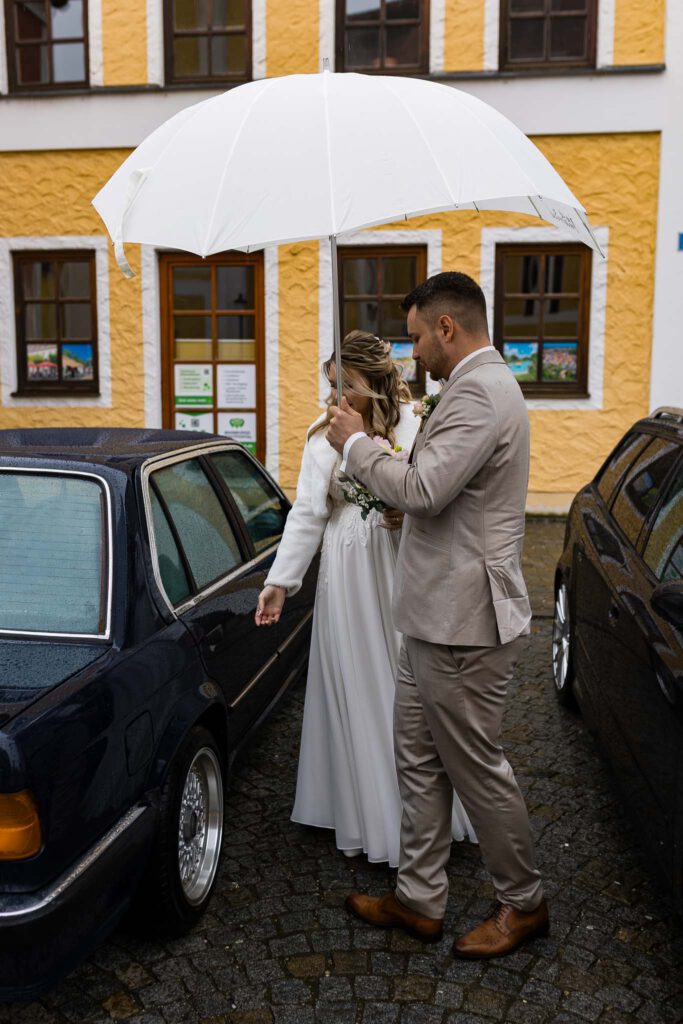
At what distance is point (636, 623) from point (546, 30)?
→ 8.98 m

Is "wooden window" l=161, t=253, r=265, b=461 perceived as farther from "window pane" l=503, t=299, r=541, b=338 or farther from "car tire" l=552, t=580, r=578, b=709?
"car tire" l=552, t=580, r=578, b=709

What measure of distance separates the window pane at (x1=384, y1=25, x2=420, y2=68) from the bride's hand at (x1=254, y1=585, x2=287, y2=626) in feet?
29.4

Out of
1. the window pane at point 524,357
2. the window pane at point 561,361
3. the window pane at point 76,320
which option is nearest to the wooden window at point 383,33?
the window pane at point 524,357

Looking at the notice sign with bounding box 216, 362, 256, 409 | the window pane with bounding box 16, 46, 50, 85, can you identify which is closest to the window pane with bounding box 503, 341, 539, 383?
the notice sign with bounding box 216, 362, 256, 409

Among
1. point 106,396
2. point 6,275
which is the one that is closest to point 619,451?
point 106,396

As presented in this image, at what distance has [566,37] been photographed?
34.2 ft

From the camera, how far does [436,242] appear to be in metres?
10.6

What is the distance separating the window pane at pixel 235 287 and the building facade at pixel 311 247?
2 cm

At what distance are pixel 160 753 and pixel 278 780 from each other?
60.4 inches

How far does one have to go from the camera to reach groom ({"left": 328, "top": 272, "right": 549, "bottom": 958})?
8.96ft

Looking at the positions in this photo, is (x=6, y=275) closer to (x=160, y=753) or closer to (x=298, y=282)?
(x=298, y=282)

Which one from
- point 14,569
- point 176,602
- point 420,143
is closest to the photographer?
point 420,143

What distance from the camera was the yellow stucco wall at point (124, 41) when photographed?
10664 mm

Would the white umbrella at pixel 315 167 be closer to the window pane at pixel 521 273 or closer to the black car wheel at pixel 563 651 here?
the black car wheel at pixel 563 651
